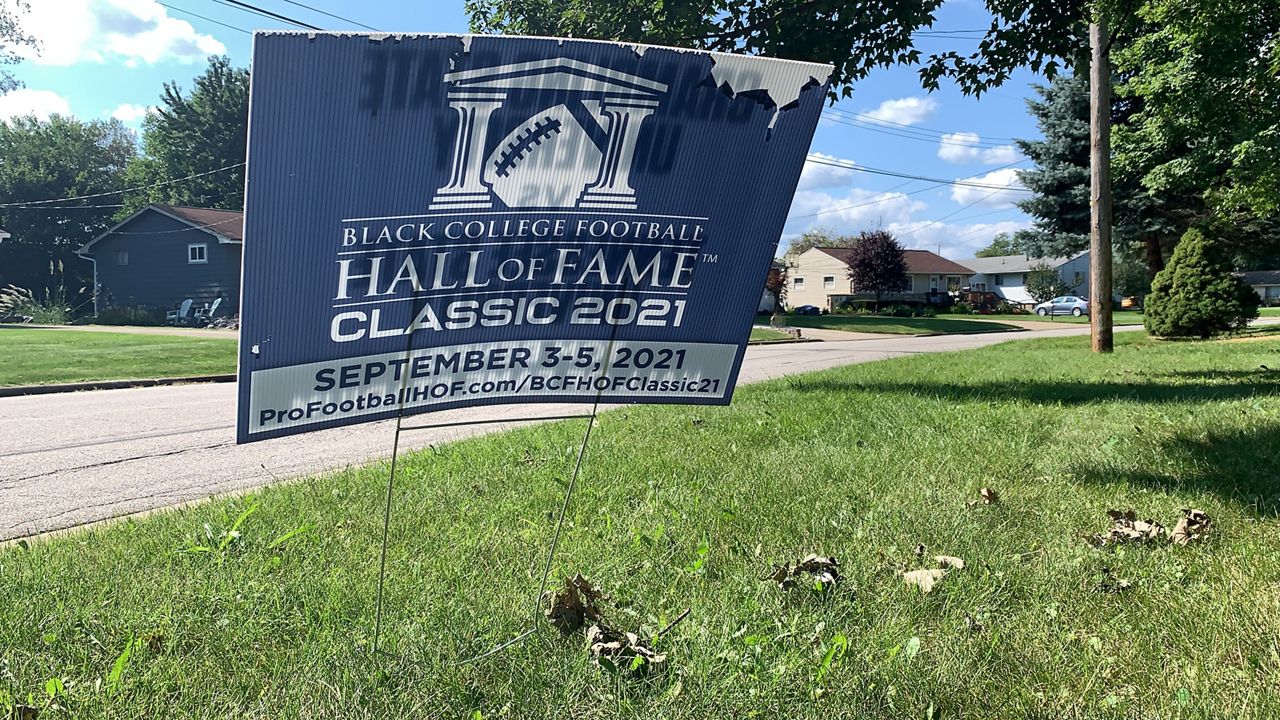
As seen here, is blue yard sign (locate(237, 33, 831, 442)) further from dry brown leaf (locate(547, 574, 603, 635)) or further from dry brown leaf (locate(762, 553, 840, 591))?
dry brown leaf (locate(762, 553, 840, 591))

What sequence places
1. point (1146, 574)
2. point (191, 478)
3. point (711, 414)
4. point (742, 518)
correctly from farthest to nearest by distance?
1. point (711, 414)
2. point (191, 478)
3. point (742, 518)
4. point (1146, 574)

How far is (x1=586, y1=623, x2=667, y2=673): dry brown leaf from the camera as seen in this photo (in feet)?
8.09

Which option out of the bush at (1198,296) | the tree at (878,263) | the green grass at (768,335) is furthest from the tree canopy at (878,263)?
the bush at (1198,296)

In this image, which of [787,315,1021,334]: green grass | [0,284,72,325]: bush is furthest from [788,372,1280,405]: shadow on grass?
[0,284,72,325]: bush

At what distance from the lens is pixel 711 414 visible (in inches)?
295

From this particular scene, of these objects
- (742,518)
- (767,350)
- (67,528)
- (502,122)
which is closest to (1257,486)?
(742,518)

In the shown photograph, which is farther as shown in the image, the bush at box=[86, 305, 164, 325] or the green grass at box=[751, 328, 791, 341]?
the bush at box=[86, 305, 164, 325]

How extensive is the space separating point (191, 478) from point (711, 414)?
13.5 feet

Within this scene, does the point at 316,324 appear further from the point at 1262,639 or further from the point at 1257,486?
the point at 1257,486

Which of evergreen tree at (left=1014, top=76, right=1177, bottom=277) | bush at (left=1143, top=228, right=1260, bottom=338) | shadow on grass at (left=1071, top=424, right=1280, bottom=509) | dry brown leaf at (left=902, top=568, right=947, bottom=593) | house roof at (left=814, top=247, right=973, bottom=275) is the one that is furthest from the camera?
house roof at (left=814, top=247, right=973, bottom=275)

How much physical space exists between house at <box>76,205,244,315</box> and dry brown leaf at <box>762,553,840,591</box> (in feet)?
119

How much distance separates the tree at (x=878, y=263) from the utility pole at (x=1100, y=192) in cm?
3742

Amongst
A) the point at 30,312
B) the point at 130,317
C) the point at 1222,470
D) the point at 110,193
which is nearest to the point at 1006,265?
the point at 130,317

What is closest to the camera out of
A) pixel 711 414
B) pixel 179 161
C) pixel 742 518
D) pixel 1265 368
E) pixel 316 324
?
pixel 316 324
